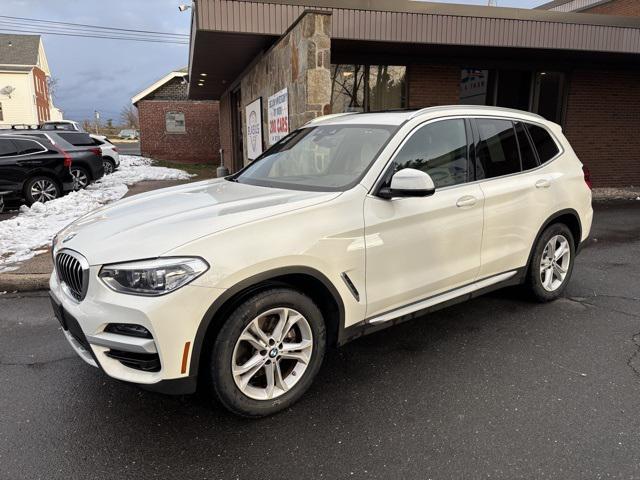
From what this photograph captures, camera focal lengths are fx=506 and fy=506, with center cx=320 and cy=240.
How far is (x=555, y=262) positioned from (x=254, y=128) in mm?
8127

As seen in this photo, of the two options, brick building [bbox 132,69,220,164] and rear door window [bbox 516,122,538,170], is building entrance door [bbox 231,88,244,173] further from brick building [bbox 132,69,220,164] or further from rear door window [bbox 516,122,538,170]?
rear door window [bbox 516,122,538,170]

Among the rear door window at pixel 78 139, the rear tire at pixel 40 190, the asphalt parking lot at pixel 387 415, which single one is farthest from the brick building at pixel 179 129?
the asphalt parking lot at pixel 387 415

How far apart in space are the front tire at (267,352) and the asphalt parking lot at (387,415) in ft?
0.54

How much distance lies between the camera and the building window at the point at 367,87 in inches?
440

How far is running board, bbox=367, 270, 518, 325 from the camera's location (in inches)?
A: 130

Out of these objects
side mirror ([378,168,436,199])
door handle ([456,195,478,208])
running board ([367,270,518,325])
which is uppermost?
side mirror ([378,168,436,199])

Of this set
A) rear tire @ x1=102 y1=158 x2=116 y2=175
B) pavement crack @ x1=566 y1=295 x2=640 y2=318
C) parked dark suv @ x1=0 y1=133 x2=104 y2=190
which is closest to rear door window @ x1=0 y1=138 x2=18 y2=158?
parked dark suv @ x1=0 y1=133 x2=104 y2=190

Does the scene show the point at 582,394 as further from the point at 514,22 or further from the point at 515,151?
the point at 514,22

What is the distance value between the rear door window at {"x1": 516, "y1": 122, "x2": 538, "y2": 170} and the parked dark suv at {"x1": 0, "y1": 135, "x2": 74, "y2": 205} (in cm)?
1057

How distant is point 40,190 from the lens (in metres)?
11.4

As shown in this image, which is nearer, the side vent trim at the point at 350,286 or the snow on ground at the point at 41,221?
the side vent trim at the point at 350,286

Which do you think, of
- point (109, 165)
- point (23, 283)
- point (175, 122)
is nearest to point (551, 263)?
point (23, 283)

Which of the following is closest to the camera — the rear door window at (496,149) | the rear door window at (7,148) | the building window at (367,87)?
the rear door window at (496,149)

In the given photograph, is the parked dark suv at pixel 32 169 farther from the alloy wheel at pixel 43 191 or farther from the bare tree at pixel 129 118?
the bare tree at pixel 129 118
